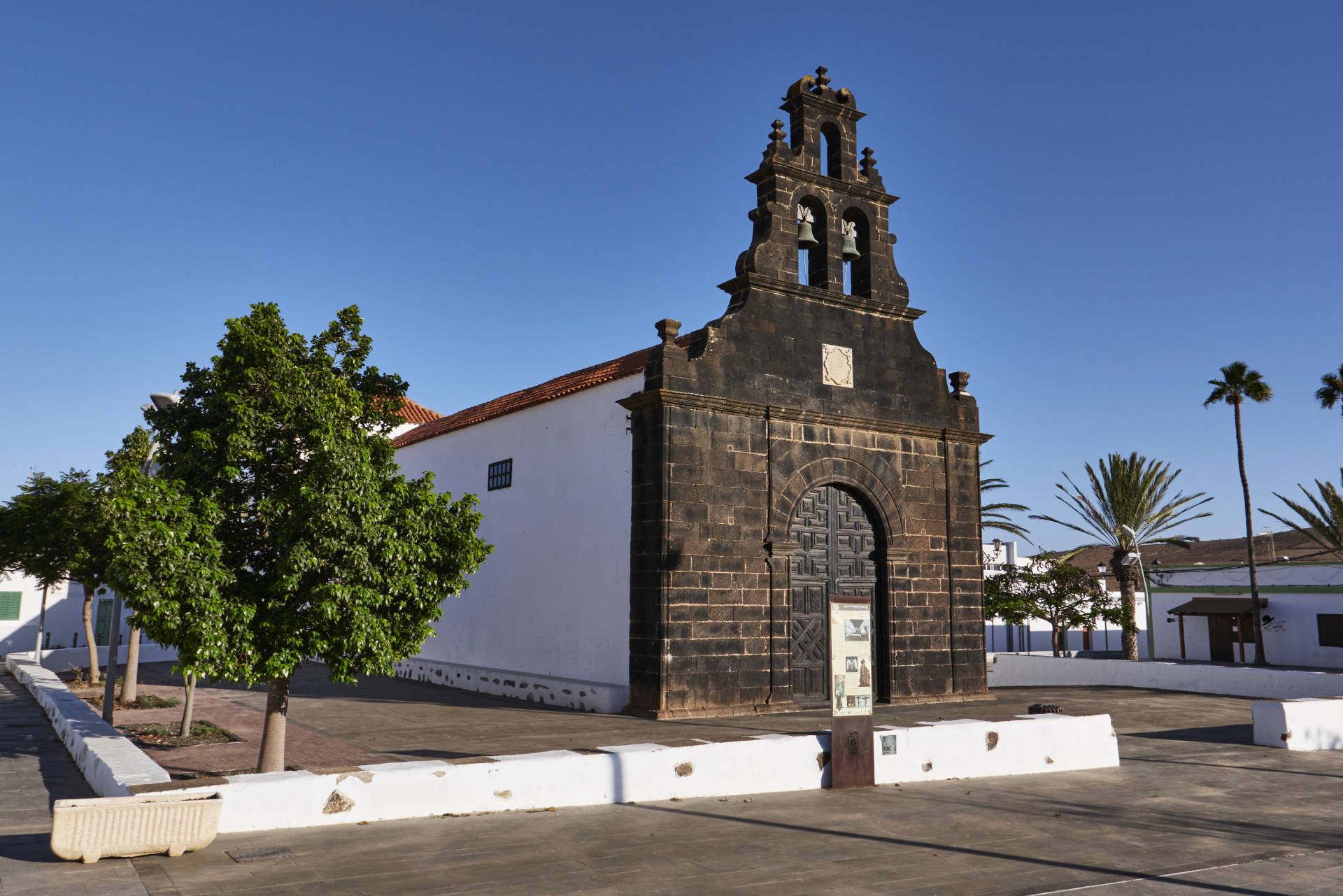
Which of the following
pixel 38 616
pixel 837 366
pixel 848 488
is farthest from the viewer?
pixel 38 616

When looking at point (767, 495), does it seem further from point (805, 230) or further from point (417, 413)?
point (417, 413)

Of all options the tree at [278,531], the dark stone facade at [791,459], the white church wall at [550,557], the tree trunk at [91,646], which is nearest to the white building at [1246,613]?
the dark stone facade at [791,459]

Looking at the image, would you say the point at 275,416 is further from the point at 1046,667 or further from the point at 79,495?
the point at 1046,667

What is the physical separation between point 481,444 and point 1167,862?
1668 centimetres

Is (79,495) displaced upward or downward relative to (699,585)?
upward

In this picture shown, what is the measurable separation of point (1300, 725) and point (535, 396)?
14.9 m

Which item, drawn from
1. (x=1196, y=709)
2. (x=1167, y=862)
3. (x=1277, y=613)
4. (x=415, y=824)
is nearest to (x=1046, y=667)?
(x=1196, y=709)

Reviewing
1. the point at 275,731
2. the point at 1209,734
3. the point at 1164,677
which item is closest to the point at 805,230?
the point at 1209,734

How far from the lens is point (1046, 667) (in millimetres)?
26031

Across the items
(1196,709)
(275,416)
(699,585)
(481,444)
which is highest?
(481,444)

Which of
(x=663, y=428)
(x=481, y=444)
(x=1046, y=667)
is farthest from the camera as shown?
(x=1046, y=667)

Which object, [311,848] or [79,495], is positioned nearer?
[311,848]

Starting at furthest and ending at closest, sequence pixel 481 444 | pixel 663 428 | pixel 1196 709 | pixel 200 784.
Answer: pixel 481 444 < pixel 1196 709 < pixel 663 428 < pixel 200 784

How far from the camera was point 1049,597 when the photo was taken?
3036 cm
